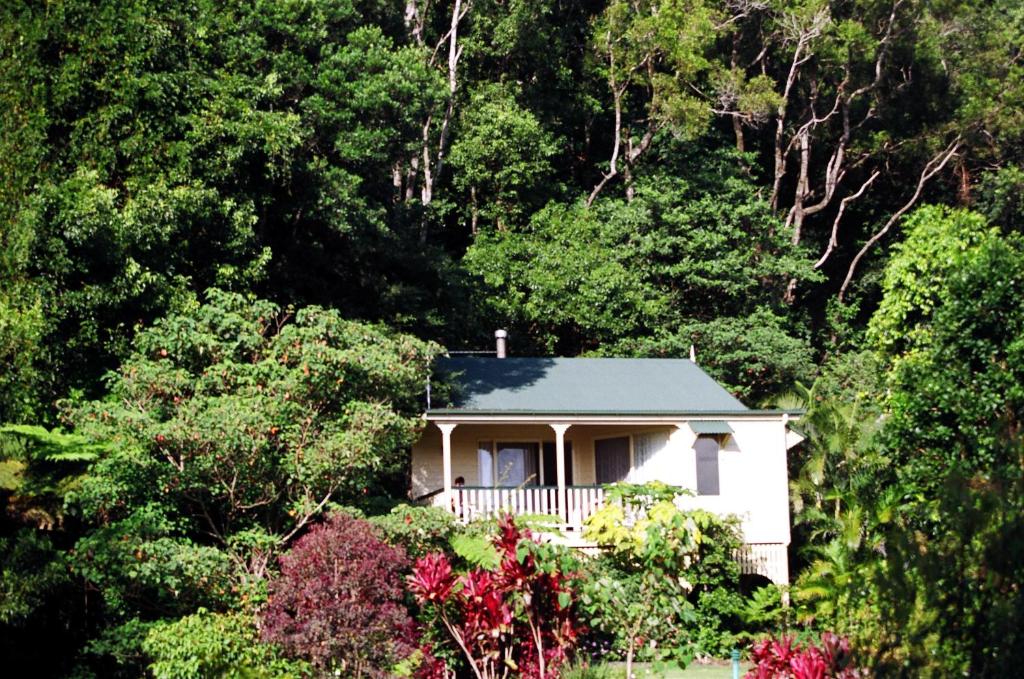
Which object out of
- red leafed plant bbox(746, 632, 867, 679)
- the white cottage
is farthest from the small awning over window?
red leafed plant bbox(746, 632, 867, 679)

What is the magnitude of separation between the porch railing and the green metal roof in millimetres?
1502

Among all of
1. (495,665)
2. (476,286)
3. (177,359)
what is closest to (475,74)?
(476,286)

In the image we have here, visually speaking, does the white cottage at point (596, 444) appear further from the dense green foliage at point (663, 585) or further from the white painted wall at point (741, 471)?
the dense green foliage at point (663, 585)

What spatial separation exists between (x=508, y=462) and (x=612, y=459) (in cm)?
233

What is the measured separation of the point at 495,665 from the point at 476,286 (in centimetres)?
1660

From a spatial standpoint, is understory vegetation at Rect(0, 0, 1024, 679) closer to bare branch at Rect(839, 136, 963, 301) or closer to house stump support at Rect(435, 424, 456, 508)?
house stump support at Rect(435, 424, 456, 508)

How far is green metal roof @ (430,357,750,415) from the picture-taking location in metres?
24.5

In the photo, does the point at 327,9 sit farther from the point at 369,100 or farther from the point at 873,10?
the point at 873,10

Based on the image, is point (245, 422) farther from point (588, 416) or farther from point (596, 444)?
point (596, 444)

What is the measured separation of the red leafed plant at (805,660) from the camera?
36.5 feet

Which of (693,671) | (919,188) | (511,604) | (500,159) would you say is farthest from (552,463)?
(919,188)

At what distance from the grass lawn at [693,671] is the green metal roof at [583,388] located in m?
5.31

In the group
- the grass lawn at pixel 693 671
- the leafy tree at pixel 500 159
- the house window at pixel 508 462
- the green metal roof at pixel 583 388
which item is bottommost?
the grass lawn at pixel 693 671

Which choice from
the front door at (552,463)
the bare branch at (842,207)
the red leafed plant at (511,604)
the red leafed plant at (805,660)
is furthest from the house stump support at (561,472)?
the bare branch at (842,207)
